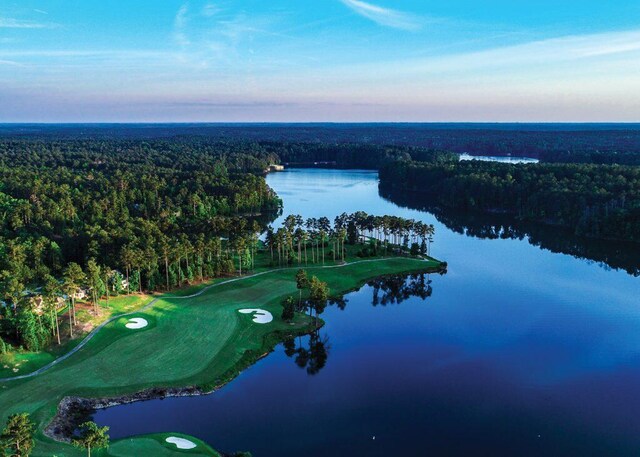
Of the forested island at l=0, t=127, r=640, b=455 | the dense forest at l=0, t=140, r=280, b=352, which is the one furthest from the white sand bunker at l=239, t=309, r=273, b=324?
the dense forest at l=0, t=140, r=280, b=352

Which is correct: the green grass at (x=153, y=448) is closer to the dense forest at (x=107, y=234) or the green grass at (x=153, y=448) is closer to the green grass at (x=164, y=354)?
the green grass at (x=164, y=354)

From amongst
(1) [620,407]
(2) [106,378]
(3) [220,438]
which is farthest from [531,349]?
(2) [106,378]

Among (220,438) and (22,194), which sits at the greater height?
(22,194)

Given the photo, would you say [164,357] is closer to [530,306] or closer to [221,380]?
[221,380]

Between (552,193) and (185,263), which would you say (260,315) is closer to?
(185,263)

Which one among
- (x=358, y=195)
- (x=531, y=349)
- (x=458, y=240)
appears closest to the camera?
(x=531, y=349)

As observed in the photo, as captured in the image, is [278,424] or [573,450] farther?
[278,424]
